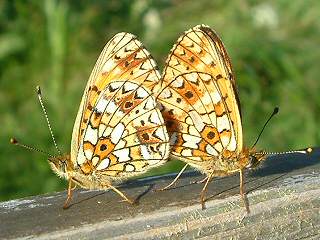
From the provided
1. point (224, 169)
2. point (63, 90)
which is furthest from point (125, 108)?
point (63, 90)

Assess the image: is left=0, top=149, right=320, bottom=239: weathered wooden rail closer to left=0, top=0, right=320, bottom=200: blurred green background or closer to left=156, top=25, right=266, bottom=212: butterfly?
left=156, top=25, right=266, bottom=212: butterfly

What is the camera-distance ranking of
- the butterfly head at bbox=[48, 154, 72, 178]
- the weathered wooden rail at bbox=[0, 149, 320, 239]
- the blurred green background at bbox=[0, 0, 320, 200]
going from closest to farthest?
the weathered wooden rail at bbox=[0, 149, 320, 239]
the butterfly head at bbox=[48, 154, 72, 178]
the blurred green background at bbox=[0, 0, 320, 200]

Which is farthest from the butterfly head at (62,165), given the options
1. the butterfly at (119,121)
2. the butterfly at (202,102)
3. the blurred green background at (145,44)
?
the blurred green background at (145,44)

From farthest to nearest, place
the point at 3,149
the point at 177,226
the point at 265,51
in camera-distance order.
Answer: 1. the point at 265,51
2. the point at 3,149
3. the point at 177,226

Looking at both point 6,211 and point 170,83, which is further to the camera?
point 170,83

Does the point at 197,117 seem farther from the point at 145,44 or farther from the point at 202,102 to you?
the point at 145,44

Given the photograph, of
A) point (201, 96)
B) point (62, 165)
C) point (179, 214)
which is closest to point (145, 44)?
point (201, 96)

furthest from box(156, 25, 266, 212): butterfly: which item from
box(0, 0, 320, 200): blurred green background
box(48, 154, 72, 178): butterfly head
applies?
box(0, 0, 320, 200): blurred green background

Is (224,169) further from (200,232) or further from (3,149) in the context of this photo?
(3,149)
